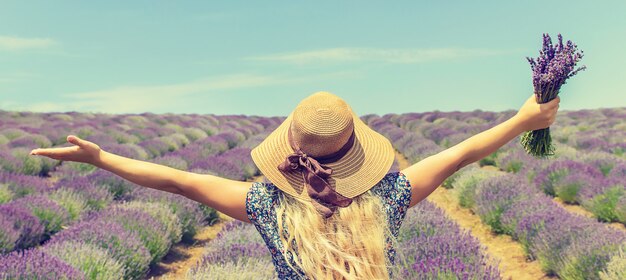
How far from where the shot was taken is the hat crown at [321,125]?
6.02ft

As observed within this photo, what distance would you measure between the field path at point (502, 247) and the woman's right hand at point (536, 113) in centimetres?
213

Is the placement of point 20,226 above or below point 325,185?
below

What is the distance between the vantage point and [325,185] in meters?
1.84

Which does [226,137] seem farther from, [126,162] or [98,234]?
[126,162]

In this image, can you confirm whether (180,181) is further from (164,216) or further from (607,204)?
(607,204)

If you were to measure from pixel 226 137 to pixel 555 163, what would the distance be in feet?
38.4

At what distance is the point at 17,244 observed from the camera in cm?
548

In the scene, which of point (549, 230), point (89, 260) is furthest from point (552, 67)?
point (549, 230)

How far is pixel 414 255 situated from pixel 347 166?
217 cm

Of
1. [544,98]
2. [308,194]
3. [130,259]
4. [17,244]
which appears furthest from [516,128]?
[17,244]

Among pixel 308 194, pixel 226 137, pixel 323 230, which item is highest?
pixel 308 194

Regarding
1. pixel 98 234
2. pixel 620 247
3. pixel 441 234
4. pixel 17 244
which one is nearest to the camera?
pixel 620 247

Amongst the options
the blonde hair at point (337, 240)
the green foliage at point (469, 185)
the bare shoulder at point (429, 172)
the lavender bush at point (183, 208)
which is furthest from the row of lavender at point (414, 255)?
the green foliage at point (469, 185)

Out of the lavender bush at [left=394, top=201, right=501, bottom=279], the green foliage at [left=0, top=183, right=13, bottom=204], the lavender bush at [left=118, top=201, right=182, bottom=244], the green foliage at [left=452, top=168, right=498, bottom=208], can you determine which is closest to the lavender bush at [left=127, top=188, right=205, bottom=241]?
the lavender bush at [left=118, top=201, right=182, bottom=244]
